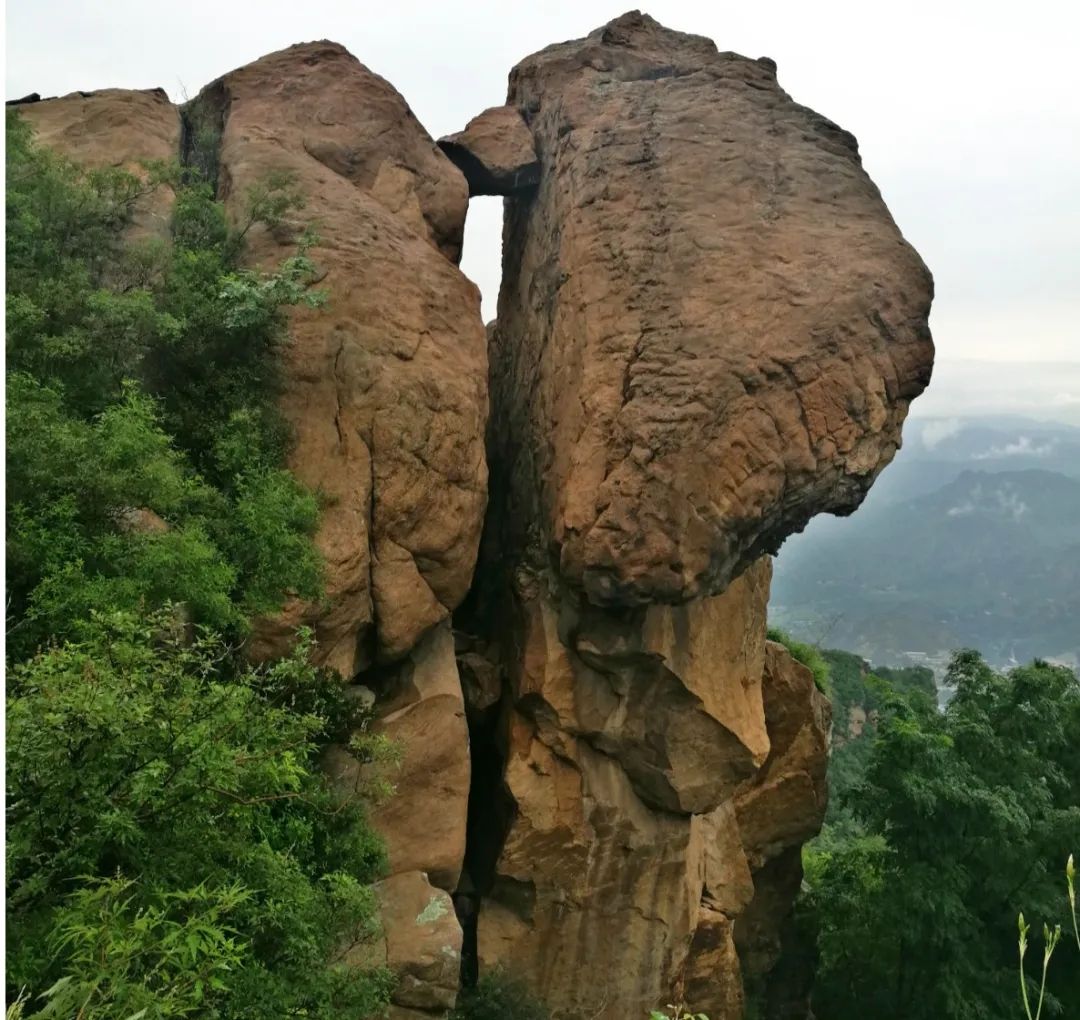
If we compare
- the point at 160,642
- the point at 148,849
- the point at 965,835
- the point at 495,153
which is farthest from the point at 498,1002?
the point at 495,153

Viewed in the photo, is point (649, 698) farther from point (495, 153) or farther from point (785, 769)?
point (495, 153)

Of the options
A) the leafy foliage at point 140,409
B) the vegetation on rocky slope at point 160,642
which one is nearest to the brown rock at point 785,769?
the vegetation on rocky slope at point 160,642

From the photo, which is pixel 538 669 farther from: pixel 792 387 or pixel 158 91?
pixel 158 91

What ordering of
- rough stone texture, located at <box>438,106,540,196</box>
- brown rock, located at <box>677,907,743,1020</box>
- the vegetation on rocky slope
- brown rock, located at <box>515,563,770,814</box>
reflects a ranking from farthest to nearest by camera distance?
rough stone texture, located at <box>438,106,540,196</box>, brown rock, located at <box>677,907,743,1020</box>, brown rock, located at <box>515,563,770,814</box>, the vegetation on rocky slope

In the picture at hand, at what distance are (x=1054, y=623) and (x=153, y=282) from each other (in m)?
204

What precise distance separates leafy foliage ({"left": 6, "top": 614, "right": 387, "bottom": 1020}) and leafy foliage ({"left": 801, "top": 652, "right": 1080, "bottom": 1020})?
467 inches

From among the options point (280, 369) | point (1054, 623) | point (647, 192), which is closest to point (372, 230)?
point (280, 369)

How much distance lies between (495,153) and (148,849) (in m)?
12.8

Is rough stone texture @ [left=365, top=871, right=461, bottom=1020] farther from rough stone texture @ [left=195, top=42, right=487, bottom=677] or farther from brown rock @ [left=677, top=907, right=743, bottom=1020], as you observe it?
brown rock @ [left=677, top=907, right=743, bottom=1020]

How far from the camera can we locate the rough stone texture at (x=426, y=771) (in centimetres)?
933

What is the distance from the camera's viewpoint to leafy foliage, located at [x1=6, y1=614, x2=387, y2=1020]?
3.82 meters

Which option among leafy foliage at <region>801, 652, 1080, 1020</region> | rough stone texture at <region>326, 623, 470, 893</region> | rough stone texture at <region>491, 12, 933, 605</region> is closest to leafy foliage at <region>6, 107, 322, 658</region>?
rough stone texture at <region>326, 623, 470, 893</region>

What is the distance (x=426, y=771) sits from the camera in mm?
9664

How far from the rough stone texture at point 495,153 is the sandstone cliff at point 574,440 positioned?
58mm
